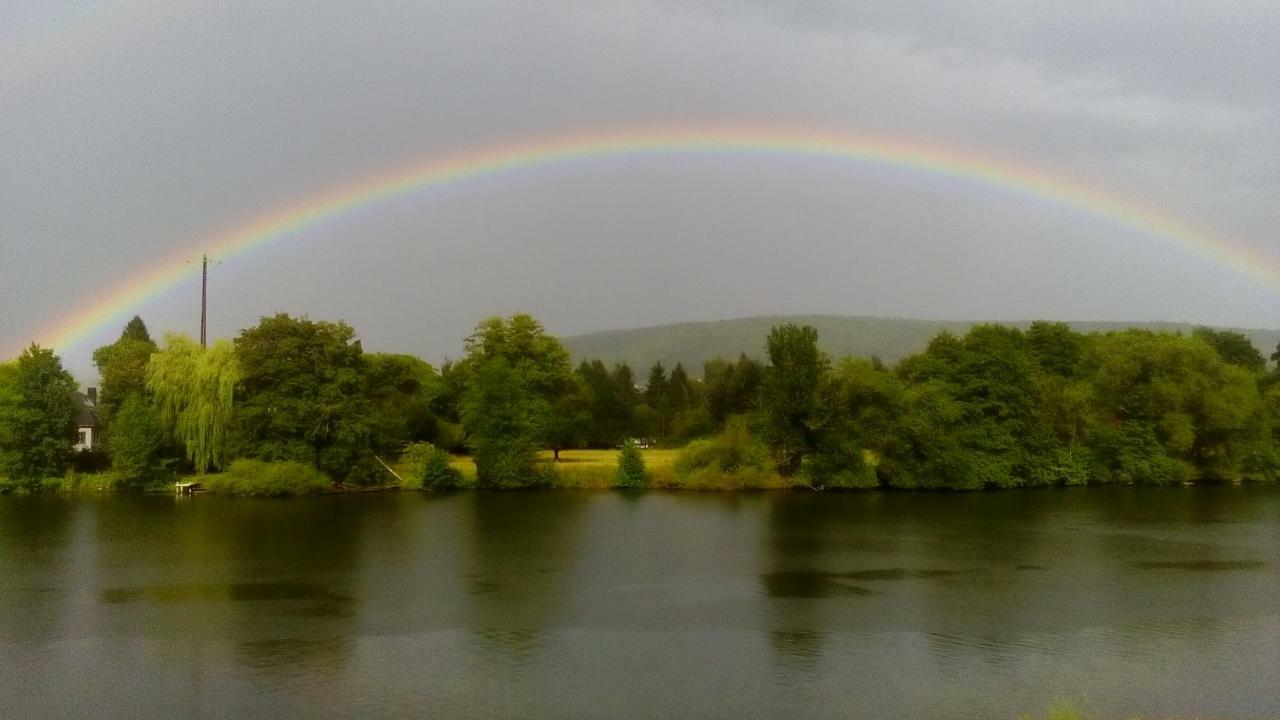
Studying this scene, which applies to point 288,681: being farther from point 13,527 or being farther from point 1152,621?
point 13,527

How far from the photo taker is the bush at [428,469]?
53156mm

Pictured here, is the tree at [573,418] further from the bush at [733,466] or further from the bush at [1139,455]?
the bush at [1139,455]

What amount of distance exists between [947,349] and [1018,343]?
15.5 ft

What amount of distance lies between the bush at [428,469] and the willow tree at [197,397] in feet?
31.7

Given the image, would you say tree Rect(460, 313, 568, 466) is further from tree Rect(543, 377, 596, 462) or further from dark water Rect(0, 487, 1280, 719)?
dark water Rect(0, 487, 1280, 719)

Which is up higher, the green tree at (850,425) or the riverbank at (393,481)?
the green tree at (850,425)

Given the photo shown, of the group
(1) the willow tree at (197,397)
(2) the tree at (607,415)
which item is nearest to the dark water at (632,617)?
(1) the willow tree at (197,397)

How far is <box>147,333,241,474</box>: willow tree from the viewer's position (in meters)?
49.8

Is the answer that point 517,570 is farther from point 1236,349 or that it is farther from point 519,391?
point 1236,349

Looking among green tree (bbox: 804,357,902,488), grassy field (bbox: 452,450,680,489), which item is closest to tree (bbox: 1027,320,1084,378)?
green tree (bbox: 804,357,902,488)

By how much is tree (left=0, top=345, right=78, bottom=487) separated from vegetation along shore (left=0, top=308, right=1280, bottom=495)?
94 millimetres

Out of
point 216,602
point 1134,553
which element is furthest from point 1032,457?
point 216,602

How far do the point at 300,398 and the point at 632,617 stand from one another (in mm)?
32967

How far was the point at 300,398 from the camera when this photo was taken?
4947cm
